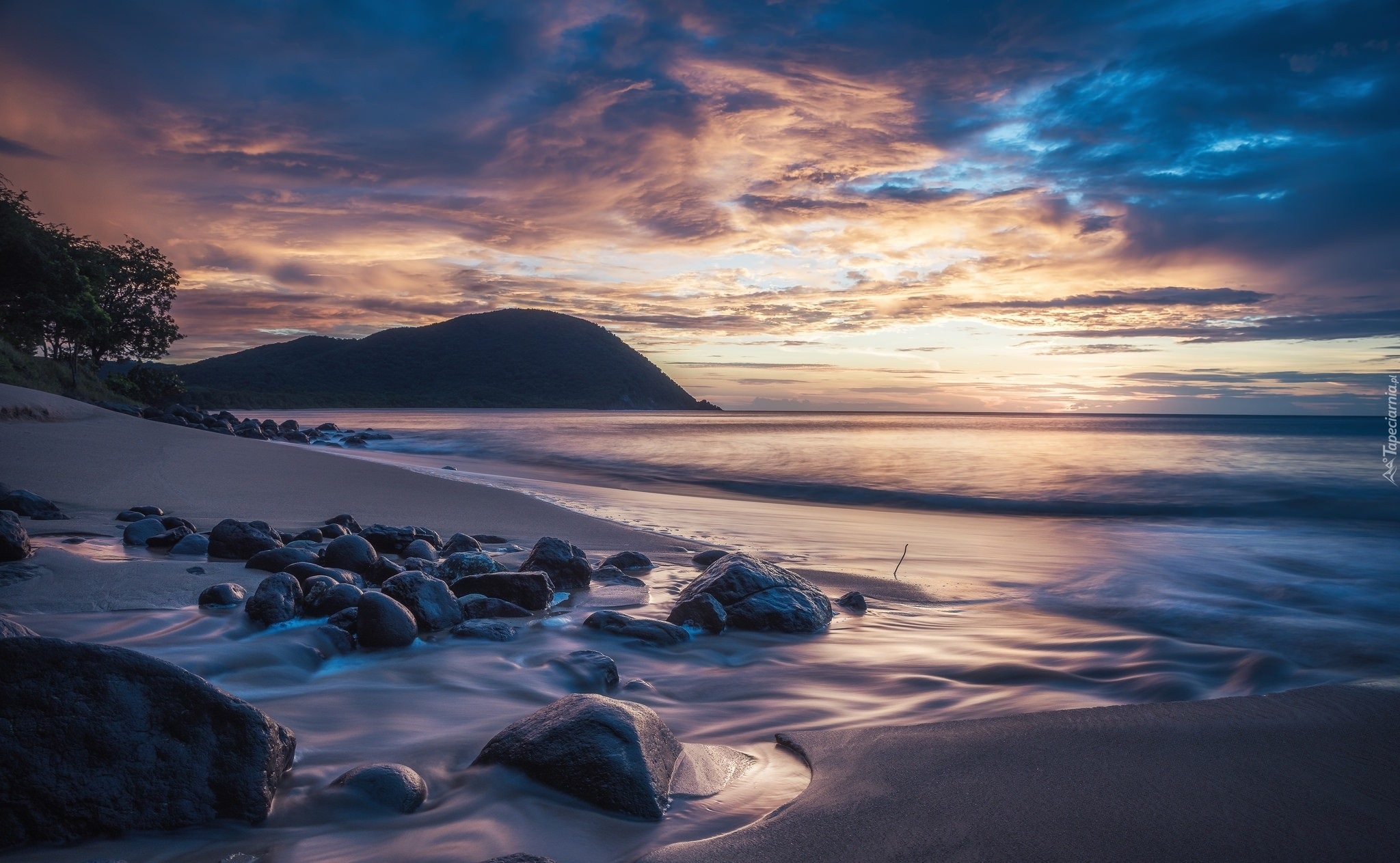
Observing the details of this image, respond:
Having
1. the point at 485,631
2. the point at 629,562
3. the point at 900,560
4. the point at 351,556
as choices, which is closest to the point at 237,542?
the point at 351,556

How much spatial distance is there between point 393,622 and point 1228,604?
574 centimetres

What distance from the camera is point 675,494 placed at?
45.2 feet

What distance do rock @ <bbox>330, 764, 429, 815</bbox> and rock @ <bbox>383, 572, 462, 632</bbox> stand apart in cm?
176

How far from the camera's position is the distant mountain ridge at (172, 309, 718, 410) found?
109m

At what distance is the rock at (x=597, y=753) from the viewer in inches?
82.3

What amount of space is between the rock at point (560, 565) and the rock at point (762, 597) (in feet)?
3.14

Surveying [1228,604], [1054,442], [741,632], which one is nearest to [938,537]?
[1228,604]

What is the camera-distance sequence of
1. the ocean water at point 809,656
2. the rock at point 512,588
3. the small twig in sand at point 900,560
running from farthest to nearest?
the small twig in sand at point 900,560
the rock at point 512,588
the ocean water at point 809,656

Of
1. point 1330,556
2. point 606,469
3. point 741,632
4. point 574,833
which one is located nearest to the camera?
point 574,833

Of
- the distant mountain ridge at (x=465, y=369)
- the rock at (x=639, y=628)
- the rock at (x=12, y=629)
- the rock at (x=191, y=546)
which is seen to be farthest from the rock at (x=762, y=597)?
the distant mountain ridge at (x=465, y=369)

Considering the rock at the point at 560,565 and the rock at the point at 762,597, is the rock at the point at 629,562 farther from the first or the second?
the rock at the point at 762,597

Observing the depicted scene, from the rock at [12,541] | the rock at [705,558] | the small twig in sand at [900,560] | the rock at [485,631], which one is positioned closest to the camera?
the rock at [485,631]

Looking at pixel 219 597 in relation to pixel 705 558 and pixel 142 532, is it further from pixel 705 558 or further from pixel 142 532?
pixel 705 558

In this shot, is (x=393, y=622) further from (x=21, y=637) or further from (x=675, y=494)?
(x=675, y=494)
